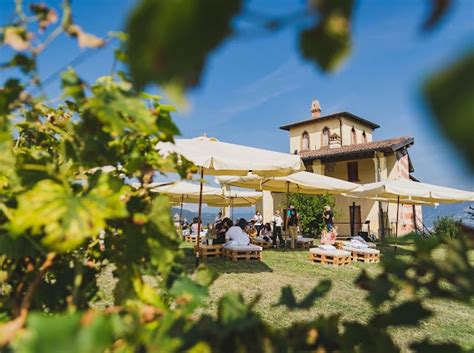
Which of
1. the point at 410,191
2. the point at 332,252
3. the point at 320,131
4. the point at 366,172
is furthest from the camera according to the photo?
the point at 320,131

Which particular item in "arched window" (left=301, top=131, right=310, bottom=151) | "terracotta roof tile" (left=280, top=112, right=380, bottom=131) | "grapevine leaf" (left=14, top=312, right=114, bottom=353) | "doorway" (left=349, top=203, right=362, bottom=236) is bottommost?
"grapevine leaf" (left=14, top=312, right=114, bottom=353)

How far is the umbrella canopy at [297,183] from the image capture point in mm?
11234

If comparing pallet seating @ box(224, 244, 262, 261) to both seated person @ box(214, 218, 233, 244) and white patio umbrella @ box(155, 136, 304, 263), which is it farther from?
white patio umbrella @ box(155, 136, 304, 263)

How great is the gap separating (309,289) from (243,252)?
136 inches

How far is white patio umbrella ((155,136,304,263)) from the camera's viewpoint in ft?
21.4

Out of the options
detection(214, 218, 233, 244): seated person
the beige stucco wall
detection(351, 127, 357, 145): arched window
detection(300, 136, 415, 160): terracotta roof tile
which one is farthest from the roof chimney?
detection(214, 218, 233, 244): seated person

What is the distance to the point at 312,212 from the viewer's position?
22.2m

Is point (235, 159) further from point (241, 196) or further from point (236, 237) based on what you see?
point (241, 196)

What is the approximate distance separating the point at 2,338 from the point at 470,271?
1.00 m

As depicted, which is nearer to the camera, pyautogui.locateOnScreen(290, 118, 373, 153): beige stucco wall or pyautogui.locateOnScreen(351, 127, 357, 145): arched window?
pyautogui.locateOnScreen(290, 118, 373, 153): beige stucco wall

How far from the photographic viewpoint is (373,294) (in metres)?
0.96

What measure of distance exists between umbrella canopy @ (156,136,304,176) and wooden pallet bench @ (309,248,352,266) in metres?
2.61

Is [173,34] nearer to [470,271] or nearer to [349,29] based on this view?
[349,29]

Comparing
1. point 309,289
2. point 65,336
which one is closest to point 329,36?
point 65,336
